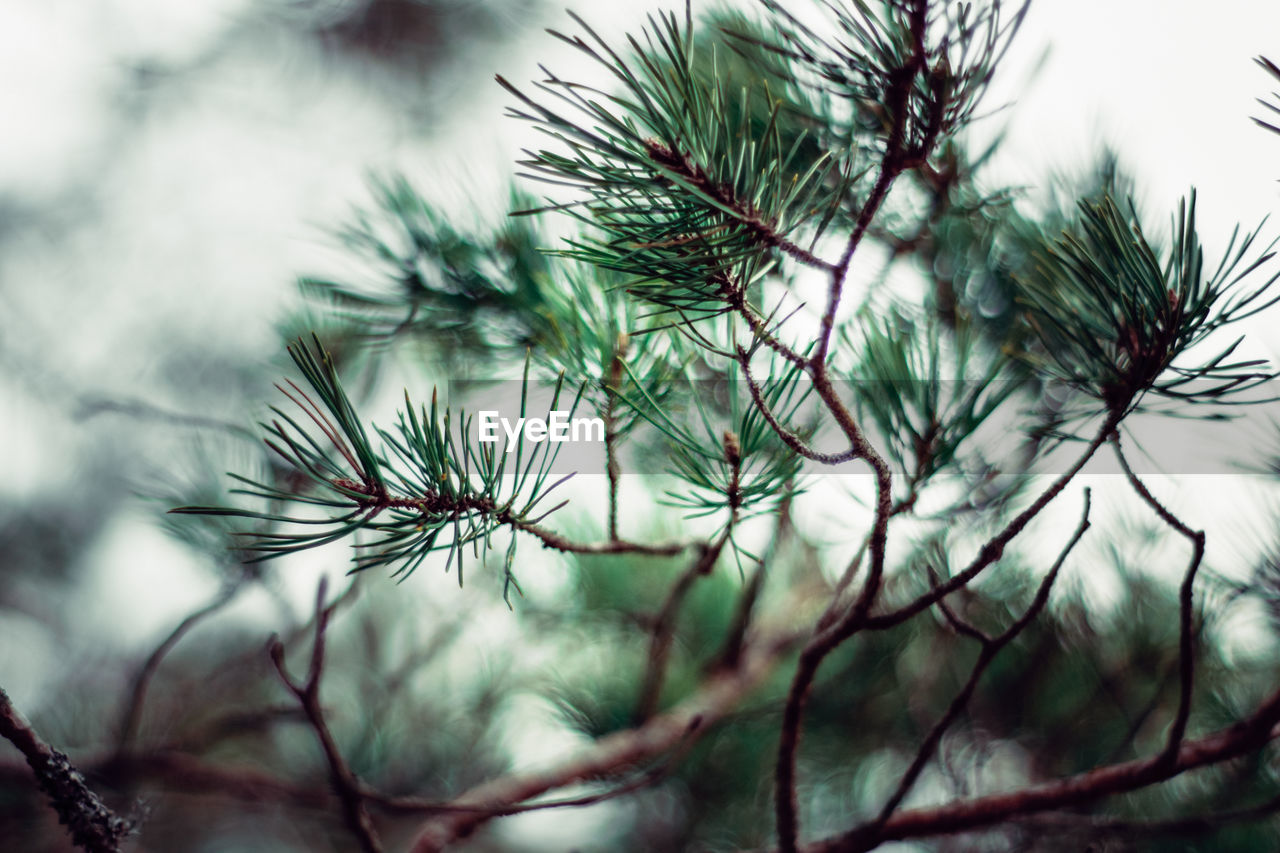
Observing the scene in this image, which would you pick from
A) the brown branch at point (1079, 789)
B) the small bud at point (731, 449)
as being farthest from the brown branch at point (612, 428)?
the brown branch at point (1079, 789)

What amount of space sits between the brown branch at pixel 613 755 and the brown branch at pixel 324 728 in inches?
2.4

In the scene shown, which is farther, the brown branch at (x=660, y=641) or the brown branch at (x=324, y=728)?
the brown branch at (x=660, y=641)

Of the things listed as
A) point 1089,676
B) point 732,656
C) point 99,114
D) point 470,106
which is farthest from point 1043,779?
point 99,114

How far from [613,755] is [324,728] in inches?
8.0

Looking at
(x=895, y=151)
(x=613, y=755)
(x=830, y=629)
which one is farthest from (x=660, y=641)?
(x=895, y=151)

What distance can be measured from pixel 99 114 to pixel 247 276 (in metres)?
0.38

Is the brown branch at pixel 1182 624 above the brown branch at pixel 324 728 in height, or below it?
below

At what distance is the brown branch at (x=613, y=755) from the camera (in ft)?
1.04

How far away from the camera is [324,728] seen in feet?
0.73

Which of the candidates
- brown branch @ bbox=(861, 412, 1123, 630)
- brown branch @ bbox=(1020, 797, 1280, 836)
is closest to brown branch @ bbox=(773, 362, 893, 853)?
brown branch @ bbox=(861, 412, 1123, 630)

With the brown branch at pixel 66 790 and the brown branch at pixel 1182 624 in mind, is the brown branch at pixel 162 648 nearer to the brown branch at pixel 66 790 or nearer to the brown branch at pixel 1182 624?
the brown branch at pixel 66 790

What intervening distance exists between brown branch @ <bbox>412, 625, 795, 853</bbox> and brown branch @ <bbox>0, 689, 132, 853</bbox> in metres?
0.12

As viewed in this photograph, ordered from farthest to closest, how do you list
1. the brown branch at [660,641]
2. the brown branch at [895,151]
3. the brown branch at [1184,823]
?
the brown branch at [660,641], the brown branch at [1184,823], the brown branch at [895,151]

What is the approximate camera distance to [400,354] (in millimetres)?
427
